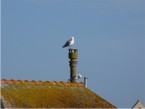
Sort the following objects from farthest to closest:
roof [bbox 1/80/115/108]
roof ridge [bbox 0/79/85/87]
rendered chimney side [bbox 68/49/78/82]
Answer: rendered chimney side [bbox 68/49/78/82] → roof ridge [bbox 0/79/85/87] → roof [bbox 1/80/115/108]

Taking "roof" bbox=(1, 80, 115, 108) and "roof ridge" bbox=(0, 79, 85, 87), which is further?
"roof ridge" bbox=(0, 79, 85, 87)

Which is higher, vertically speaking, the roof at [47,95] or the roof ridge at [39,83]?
the roof ridge at [39,83]

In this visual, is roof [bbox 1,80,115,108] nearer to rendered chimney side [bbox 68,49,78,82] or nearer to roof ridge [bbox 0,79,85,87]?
roof ridge [bbox 0,79,85,87]

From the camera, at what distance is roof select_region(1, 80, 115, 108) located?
3453cm

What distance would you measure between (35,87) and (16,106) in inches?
118

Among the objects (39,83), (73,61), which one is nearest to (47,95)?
(39,83)

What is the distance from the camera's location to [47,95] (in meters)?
36.2

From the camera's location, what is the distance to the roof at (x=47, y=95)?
34.5 metres

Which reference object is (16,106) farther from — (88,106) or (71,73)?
(71,73)

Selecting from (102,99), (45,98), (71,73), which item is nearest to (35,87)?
(45,98)

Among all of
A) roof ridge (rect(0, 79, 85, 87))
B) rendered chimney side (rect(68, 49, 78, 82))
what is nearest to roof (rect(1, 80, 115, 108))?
roof ridge (rect(0, 79, 85, 87))

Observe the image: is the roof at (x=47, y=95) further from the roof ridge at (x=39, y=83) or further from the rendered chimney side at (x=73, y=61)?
the rendered chimney side at (x=73, y=61)

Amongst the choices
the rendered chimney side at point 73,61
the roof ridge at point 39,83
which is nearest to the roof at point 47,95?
the roof ridge at point 39,83

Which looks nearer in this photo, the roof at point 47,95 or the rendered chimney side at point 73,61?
the roof at point 47,95
